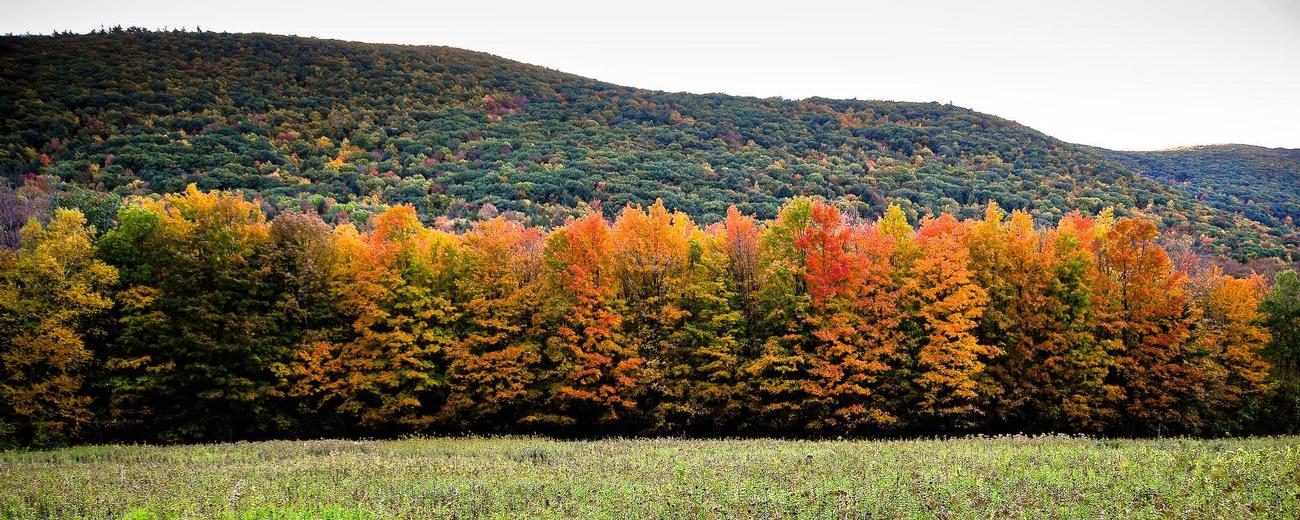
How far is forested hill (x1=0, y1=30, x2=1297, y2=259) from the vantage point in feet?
299

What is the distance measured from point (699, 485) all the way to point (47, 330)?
105 ft

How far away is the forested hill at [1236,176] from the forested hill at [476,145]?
15.0 ft

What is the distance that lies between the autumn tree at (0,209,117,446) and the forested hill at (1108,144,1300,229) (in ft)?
463

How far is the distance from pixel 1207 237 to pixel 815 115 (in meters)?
83.8

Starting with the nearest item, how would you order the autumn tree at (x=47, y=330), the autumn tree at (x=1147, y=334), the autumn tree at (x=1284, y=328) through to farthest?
the autumn tree at (x=47, y=330) → the autumn tree at (x=1147, y=334) → the autumn tree at (x=1284, y=328)

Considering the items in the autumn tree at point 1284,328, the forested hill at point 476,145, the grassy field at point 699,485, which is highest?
the forested hill at point 476,145

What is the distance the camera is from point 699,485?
13.8 m

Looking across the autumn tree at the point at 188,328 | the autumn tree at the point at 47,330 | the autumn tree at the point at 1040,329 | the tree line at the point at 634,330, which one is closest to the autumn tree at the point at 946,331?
the tree line at the point at 634,330

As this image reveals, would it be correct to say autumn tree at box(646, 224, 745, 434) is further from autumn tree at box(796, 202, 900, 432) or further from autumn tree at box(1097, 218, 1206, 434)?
autumn tree at box(1097, 218, 1206, 434)

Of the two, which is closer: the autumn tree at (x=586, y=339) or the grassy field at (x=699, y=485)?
the grassy field at (x=699, y=485)

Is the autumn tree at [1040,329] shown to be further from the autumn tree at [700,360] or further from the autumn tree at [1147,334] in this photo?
the autumn tree at [700,360]

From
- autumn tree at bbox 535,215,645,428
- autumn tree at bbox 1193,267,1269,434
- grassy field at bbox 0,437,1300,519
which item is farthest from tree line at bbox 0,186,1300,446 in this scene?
grassy field at bbox 0,437,1300,519

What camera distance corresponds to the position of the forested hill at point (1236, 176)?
123 m

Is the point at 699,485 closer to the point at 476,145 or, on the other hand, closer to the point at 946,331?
the point at 946,331
